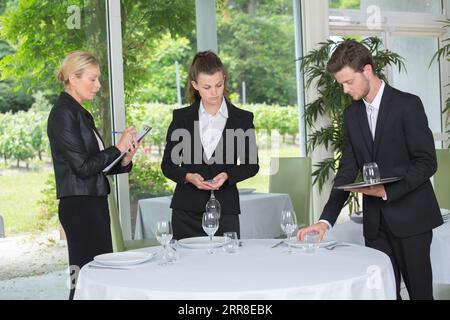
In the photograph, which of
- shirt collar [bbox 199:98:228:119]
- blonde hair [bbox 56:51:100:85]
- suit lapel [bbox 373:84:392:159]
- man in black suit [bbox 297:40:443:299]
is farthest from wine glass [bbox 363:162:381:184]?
blonde hair [bbox 56:51:100:85]

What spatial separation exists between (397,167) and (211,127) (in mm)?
987

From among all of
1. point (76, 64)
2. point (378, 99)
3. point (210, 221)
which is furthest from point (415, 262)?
point (76, 64)

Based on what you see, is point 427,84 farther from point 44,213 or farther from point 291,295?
point 291,295

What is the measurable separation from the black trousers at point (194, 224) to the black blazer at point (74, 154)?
0.41 meters

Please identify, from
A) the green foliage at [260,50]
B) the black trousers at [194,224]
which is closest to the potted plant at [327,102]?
the green foliage at [260,50]

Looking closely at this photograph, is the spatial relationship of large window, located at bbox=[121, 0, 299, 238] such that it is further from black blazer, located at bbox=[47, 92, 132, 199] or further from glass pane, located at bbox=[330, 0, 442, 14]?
black blazer, located at bbox=[47, 92, 132, 199]

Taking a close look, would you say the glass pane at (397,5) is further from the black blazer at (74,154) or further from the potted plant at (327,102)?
the black blazer at (74,154)

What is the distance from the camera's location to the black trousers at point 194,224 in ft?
10.7

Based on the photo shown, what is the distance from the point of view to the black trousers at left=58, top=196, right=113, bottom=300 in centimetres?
332

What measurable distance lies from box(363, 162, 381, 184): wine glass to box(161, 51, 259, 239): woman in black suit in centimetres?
74

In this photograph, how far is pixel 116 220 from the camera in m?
4.48

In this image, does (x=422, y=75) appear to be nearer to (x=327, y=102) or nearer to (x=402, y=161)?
(x=327, y=102)

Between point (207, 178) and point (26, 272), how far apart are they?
2.60 metres

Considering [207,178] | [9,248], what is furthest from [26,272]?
[207,178]
